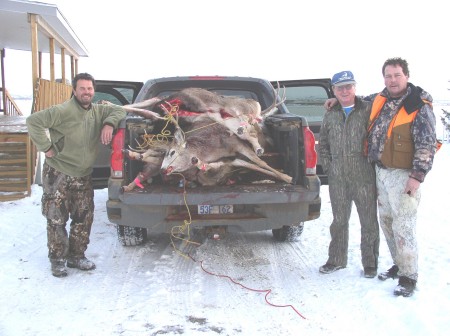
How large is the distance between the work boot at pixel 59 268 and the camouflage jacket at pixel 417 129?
10.7ft

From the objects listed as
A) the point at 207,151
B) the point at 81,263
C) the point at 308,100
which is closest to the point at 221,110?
the point at 207,151

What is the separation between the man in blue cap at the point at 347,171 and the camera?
4066mm

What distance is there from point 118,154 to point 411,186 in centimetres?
271

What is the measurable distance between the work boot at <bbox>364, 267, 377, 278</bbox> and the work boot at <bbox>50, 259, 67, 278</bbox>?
3.02 meters

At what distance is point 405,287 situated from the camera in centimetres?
370

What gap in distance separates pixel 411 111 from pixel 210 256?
8.72 feet

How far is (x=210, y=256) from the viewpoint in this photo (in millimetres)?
4898

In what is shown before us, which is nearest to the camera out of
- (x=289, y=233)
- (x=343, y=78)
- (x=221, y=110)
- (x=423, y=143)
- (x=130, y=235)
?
(x=423, y=143)

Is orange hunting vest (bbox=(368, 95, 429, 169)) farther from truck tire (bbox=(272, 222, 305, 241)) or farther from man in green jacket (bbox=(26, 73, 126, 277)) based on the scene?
man in green jacket (bbox=(26, 73, 126, 277))

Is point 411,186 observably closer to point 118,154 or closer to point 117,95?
point 118,154

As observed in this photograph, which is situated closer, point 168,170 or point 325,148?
point 168,170

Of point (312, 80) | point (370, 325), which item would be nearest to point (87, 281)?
point (370, 325)

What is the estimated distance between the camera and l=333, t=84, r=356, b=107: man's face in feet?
13.2

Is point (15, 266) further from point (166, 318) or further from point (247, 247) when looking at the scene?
point (247, 247)
